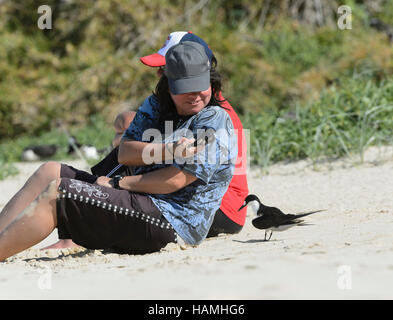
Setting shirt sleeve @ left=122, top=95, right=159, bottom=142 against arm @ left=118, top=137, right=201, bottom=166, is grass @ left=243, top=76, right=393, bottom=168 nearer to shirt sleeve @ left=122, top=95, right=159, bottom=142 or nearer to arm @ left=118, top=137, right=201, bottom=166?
shirt sleeve @ left=122, top=95, right=159, bottom=142

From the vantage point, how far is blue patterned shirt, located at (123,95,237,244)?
3.01 m

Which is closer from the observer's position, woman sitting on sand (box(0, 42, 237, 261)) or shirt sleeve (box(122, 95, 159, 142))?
woman sitting on sand (box(0, 42, 237, 261))

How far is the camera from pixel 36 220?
9.70 feet

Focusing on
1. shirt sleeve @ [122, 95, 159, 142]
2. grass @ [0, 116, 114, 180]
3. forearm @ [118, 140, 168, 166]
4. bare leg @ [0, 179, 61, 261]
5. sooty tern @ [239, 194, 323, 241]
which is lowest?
grass @ [0, 116, 114, 180]

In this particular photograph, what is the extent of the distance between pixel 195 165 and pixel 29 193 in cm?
105

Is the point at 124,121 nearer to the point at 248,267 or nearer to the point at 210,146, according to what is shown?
the point at 210,146

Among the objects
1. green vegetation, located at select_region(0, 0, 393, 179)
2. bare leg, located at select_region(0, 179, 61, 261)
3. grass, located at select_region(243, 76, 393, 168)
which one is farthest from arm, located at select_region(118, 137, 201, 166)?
green vegetation, located at select_region(0, 0, 393, 179)

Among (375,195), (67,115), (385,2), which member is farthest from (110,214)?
(385,2)

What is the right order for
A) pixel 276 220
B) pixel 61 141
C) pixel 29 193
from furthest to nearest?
pixel 61 141 < pixel 29 193 < pixel 276 220

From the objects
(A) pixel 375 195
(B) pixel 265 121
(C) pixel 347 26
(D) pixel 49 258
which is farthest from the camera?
(C) pixel 347 26

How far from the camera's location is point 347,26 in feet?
29.7

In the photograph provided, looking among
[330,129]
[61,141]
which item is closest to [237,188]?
[330,129]
